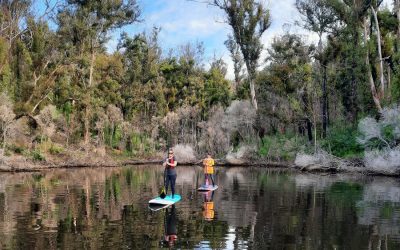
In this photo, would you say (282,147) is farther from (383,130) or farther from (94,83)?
(94,83)

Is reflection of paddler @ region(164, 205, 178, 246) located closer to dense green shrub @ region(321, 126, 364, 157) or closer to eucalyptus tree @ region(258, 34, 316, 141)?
dense green shrub @ region(321, 126, 364, 157)

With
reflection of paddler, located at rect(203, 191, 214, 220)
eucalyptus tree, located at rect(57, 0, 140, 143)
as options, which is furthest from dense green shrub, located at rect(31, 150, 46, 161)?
reflection of paddler, located at rect(203, 191, 214, 220)

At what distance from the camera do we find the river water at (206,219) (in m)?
11.0

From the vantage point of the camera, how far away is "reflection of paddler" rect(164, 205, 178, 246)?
36.8 ft

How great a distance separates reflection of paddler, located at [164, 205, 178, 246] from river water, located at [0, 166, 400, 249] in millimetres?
23

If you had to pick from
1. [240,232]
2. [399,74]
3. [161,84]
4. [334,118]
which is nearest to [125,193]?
[240,232]

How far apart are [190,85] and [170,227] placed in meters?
42.1

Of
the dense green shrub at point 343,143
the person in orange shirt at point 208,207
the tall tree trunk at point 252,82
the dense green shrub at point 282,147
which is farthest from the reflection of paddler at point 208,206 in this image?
the tall tree trunk at point 252,82

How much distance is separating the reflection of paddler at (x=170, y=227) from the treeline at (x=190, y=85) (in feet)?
80.9

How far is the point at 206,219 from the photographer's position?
14266 mm

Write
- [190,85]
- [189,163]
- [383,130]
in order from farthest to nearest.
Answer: [190,85], [189,163], [383,130]

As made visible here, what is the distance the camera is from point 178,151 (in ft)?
158

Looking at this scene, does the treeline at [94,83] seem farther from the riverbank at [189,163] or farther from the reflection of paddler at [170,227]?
the reflection of paddler at [170,227]

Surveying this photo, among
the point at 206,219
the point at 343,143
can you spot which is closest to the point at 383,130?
the point at 343,143
